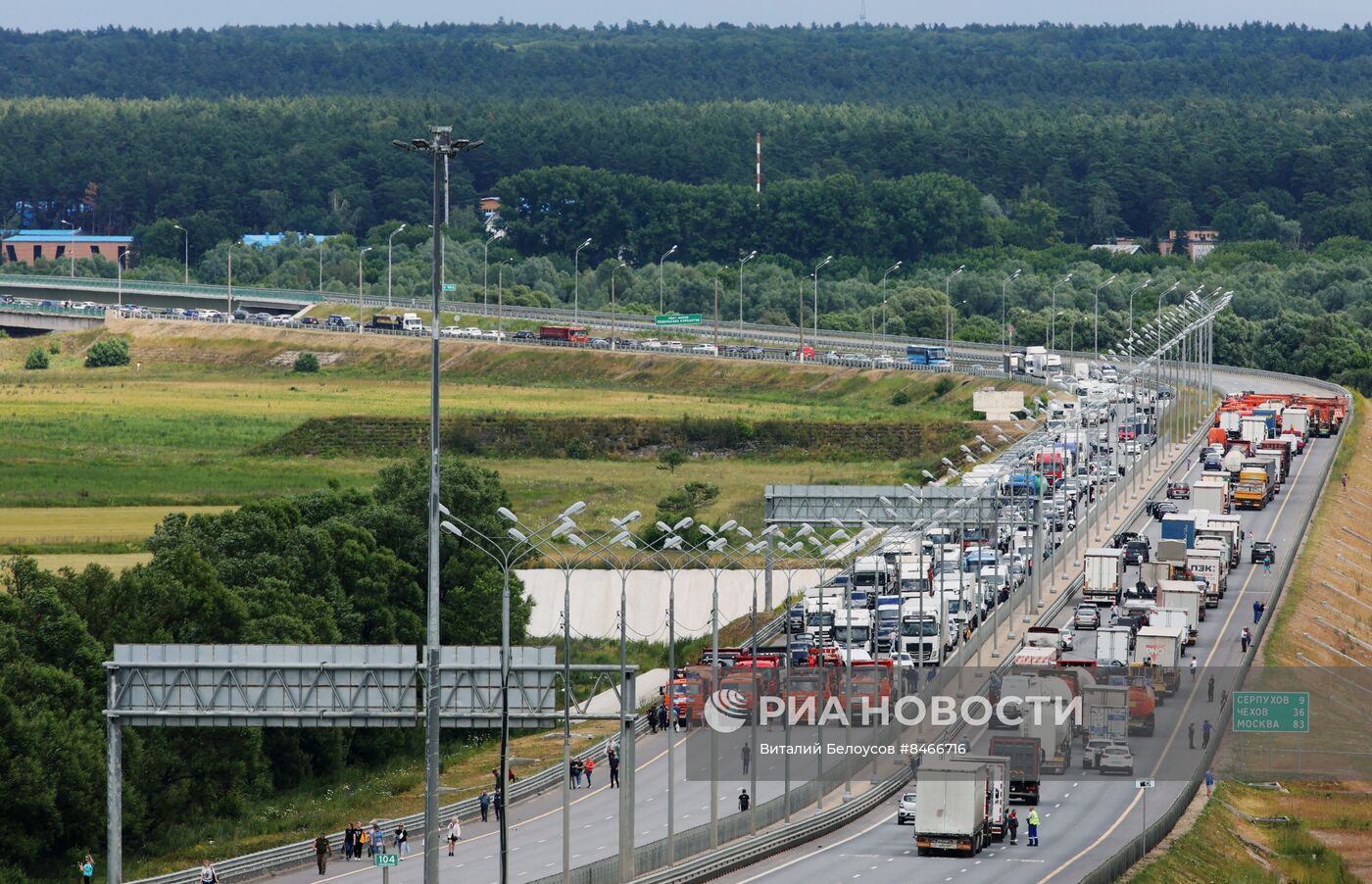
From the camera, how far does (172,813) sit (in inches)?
2918

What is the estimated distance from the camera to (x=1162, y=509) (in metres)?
126

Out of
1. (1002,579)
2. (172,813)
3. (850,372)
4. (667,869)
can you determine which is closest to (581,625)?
(1002,579)

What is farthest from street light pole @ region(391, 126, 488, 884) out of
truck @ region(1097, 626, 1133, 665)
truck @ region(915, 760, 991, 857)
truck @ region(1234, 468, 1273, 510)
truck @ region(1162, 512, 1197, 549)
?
truck @ region(1234, 468, 1273, 510)

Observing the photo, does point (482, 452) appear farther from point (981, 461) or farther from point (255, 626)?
point (255, 626)

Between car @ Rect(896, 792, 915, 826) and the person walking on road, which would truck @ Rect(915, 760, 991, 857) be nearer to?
car @ Rect(896, 792, 915, 826)

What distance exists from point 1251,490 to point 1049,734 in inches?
2326

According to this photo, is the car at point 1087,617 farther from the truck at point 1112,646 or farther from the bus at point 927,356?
the bus at point 927,356

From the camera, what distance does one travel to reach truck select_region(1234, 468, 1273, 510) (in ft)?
429

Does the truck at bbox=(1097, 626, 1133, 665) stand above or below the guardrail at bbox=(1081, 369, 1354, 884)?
above

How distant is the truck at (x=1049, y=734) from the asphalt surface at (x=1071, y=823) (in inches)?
26.2

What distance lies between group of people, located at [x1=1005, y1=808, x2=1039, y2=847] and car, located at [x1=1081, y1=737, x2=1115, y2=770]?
311 inches

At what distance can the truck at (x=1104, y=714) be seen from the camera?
77.2 m

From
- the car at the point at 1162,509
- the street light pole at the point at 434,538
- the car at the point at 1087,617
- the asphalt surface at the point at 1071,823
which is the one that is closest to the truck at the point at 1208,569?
the asphalt surface at the point at 1071,823

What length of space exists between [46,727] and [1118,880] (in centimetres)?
3045
